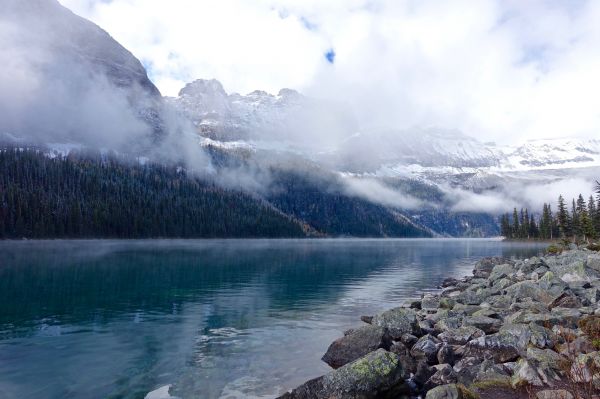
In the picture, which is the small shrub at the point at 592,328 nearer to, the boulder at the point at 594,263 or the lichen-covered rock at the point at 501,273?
the boulder at the point at 594,263

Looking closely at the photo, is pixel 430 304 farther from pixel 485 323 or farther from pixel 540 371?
pixel 540 371

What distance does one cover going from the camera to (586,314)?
2548 cm

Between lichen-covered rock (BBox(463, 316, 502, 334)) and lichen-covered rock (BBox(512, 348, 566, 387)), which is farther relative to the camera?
lichen-covered rock (BBox(463, 316, 502, 334))

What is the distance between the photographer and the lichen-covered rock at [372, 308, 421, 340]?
25.7 m

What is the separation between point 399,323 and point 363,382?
Answer: 986 centimetres

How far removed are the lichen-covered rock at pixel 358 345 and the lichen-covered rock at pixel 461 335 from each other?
3.20m

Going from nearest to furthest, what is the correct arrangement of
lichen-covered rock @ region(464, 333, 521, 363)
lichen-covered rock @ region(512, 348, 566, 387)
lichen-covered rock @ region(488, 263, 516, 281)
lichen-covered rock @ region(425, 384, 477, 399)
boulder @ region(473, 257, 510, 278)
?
lichen-covered rock @ region(425, 384, 477, 399), lichen-covered rock @ region(512, 348, 566, 387), lichen-covered rock @ region(464, 333, 521, 363), lichen-covered rock @ region(488, 263, 516, 281), boulder @ region(473, 257, 510, 278)

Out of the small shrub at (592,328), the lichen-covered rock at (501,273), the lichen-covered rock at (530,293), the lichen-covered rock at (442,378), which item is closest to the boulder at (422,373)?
the lichen-covered rock at (442,378)

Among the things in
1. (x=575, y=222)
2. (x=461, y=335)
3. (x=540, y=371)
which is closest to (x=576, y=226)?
(x=575, y=222)

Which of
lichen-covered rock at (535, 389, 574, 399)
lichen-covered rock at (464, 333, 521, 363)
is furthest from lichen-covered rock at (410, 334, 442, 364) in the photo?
lichen-covered rock at (535, 389, 574, 399)

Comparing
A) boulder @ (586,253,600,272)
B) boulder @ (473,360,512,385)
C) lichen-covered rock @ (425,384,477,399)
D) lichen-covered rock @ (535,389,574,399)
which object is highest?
boulder @ (586,253,600,272)

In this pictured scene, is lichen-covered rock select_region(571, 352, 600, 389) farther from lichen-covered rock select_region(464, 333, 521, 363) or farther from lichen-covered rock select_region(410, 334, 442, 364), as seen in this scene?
lichen-covered rock select_region(410, 334, 442, 364)

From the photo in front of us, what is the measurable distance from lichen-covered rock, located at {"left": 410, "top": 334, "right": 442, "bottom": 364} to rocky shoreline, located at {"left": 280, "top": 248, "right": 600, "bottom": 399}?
47 millimetres

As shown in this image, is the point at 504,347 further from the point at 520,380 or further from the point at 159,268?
the point at 159,268
